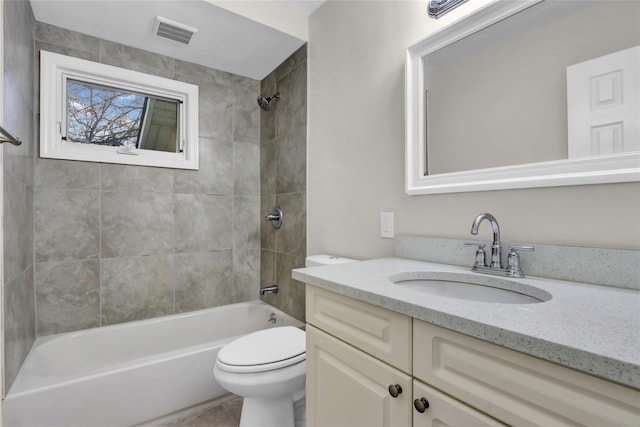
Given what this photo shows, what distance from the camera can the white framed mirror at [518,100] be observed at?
84 centimetres

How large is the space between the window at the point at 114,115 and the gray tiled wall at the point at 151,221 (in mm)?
67

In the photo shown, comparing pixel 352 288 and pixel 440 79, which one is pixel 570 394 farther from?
pixel 440 79

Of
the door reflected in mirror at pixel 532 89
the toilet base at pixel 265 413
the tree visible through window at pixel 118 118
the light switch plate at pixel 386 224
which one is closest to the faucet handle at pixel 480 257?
the door reflected in mirror at pixel 532 89

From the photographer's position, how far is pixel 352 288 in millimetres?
828

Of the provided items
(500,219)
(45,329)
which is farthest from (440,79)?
(45,329)

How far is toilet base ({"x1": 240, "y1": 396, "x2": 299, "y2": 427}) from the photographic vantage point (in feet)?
4.47

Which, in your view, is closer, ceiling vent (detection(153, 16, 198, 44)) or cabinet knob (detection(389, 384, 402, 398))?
cabinet knob (detection(389, 384, 402, 398))

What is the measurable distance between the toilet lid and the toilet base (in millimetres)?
212

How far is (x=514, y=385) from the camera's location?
1.73ft

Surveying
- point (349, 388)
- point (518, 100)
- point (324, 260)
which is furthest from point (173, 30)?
point (349, 388)

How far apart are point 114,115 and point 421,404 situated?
99.1 inches

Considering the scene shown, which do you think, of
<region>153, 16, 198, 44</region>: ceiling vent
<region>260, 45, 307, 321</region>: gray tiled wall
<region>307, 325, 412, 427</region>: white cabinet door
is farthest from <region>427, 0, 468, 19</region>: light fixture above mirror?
<region>153, 16, 198, 44</region>: ceiling vent

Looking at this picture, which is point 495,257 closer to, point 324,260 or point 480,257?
point 480,257

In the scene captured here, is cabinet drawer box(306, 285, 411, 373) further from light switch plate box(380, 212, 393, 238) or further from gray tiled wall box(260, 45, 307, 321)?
gray tiled wall box(260, 45, 307, 321)
